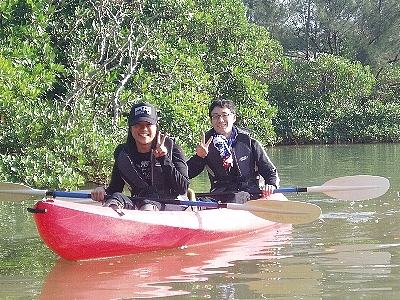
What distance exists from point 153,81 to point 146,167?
33.1 feet

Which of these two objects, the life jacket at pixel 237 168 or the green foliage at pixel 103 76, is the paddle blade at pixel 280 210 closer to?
the life jacket at pixel 237 168

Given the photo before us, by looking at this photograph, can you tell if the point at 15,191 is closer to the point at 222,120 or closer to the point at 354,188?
the point at 222,120

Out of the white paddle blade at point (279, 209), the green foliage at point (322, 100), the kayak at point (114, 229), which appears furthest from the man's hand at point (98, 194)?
the green foliage at point (322, 100)

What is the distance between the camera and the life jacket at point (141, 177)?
6.11 metres

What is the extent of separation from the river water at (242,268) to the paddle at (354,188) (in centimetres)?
26

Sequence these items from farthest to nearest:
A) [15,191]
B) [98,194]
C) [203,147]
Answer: [203,147] < [15,191] < [98,194]

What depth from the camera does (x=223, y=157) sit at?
7.20 m

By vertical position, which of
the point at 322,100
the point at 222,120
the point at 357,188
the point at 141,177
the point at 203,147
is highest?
the point at 322,100

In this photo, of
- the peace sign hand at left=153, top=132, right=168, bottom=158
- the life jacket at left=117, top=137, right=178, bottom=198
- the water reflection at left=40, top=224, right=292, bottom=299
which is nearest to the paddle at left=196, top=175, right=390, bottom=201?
the water reflection at left=40, top=224, right=292, bottom=299

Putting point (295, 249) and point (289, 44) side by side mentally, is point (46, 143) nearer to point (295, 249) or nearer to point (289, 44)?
point (295, 249)

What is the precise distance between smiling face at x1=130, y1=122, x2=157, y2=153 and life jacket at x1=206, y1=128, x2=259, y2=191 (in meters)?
1.22

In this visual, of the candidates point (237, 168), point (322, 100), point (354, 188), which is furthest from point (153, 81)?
point (322, 100)

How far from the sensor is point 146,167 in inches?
242

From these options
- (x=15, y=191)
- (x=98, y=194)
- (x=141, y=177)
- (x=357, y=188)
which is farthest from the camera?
(x=357, y=188)
